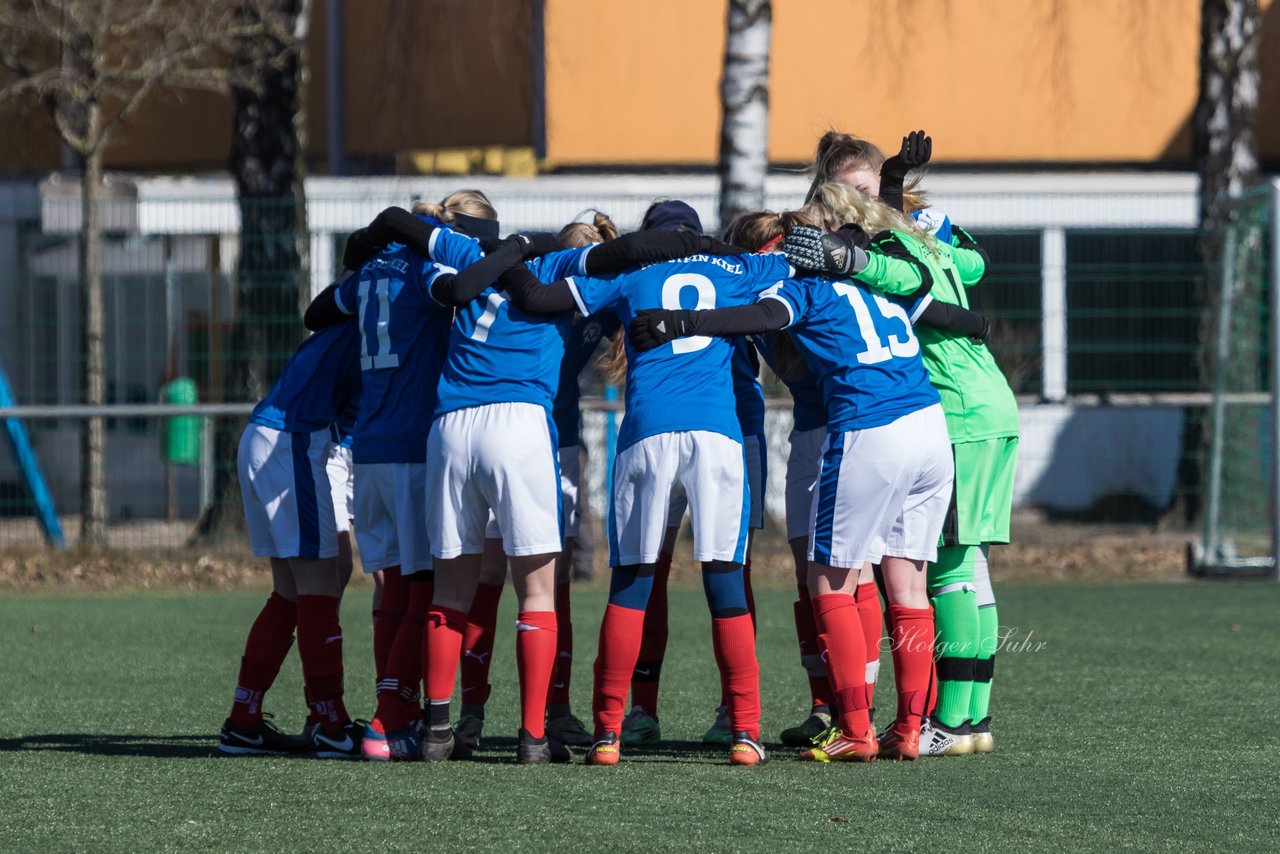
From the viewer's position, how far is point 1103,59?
18703 millimetres

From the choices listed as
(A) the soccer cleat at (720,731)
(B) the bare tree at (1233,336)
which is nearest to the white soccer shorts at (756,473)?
(A) the soccer cleat at (720,731)

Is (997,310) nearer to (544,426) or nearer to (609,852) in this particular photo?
(544,426)

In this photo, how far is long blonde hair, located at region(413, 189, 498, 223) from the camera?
6133 millimetres

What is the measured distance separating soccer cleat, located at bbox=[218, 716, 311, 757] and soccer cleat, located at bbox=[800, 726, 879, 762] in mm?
1752

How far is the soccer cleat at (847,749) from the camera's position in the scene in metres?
5.71

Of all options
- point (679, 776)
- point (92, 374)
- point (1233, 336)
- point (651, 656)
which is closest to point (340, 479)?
point (651, 656)

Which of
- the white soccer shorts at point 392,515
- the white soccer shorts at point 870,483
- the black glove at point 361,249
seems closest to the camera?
the white soccer shorts at point 870,483

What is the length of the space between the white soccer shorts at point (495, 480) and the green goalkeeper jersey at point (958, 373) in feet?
4.48

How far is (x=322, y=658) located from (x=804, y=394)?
1.91 meters

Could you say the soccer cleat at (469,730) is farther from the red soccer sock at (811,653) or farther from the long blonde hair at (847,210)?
the long blonde hair at (847,210)

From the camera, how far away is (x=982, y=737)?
592 centimetres

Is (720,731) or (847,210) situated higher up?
(847,210)

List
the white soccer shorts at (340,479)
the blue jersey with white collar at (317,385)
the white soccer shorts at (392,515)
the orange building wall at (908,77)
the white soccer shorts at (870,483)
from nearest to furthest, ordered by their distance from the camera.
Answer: the white soccer shorts at (870,483) → the white soccer shorts at (392,515) → the blue jersey with white collar at (317,385) → the white soccer shorts at (340,479) → the orange building wall at (908,77)

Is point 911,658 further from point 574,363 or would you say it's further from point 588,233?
point 588,233
